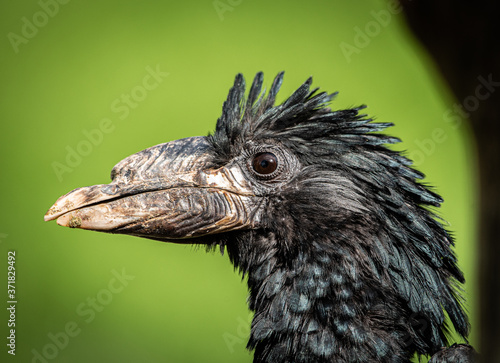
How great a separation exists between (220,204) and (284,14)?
5.46 m

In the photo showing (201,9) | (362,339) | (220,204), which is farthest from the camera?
(201,9)

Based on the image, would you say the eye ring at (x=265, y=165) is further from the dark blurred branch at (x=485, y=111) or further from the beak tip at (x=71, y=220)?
the dark blurred branch at (x=485, y=111)

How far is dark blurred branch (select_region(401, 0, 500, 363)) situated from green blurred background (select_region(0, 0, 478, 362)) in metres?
4.96

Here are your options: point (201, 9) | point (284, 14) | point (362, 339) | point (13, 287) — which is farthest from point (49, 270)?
point (362, 339)

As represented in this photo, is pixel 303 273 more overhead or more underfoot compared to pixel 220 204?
more underfoot

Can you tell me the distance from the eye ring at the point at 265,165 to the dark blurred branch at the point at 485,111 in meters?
1.27

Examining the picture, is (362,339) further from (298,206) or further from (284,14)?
(284,14)

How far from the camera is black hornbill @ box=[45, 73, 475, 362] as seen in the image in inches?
129

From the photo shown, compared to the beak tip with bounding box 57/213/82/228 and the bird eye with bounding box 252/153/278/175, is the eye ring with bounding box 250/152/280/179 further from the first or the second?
the beak tip with bounding box 57/213/82/228

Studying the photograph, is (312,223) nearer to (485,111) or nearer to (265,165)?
(265,165)

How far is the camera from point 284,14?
829cm

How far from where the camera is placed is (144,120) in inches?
307

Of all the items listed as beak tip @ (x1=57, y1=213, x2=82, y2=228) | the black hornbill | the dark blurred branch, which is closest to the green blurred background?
the black hornbill

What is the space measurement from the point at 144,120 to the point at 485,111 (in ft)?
20.5
